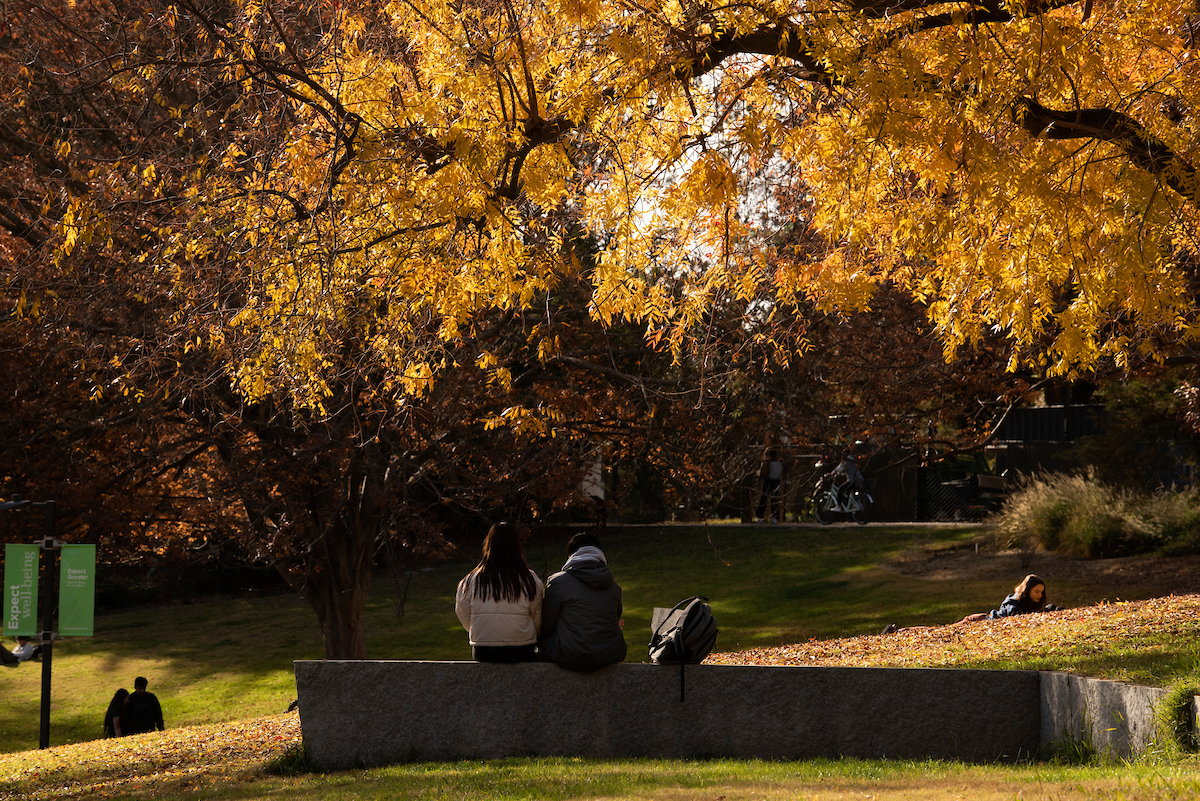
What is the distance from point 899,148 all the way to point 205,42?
24.1 ft

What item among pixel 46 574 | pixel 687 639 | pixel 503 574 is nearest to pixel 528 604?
pixel 503 574

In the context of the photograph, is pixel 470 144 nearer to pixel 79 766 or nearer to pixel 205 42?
pixel 205 42

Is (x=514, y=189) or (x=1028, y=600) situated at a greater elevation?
(x=514, y=189)

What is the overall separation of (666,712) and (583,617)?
2.68 ft

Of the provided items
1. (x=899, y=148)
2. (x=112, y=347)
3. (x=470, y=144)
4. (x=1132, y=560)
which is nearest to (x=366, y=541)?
(x=112, y=347)

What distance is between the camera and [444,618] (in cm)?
2183

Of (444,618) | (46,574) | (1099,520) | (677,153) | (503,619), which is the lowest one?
(444,618)

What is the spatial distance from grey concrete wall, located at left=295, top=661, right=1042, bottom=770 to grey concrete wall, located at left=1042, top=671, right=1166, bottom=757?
21cm

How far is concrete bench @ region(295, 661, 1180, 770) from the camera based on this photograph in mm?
7020

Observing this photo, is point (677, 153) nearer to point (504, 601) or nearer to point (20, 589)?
point (504, 601)

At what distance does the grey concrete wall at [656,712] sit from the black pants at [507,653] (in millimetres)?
183

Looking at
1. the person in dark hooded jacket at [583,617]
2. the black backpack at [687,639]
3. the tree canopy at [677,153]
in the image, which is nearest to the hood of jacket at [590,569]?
the person in dark hooded jacket at [583,617]

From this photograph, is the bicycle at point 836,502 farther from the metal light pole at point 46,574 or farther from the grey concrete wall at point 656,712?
the grey concrete wall at point 656,712

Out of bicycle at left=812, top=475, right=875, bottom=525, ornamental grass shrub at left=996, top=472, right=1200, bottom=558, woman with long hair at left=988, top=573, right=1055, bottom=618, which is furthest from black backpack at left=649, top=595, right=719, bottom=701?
bicycle at left=812, top=475, right=875, bottom=525
